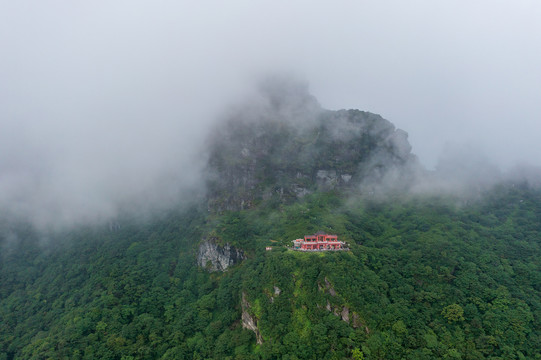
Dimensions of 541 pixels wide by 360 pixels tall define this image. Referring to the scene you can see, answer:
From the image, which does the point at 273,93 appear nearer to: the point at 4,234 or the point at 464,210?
the point at 464,210

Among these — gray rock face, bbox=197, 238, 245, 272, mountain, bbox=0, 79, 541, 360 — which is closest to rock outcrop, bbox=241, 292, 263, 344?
mountain, bbox=0, 79, 541, 360

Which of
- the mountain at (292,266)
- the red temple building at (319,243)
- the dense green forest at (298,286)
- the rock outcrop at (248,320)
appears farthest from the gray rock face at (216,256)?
the red temple building at (319,243)

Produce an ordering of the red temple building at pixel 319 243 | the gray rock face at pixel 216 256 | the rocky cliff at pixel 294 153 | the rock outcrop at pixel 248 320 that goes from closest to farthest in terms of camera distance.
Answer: the rock outcrop at pixel 248 320 < the red temple building at pixel 319 243 < the gray rock face at pixel 216 256 < the rocky cliff at pixel 294 153

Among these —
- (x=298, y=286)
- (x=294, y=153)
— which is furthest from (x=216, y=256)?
(x=294, y=153)

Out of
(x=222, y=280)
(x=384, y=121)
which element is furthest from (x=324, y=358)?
(x=384, y=121)

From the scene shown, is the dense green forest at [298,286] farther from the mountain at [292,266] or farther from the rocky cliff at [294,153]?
the rocky cliff at [294,153]

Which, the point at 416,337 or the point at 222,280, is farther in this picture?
the point at 222,280
